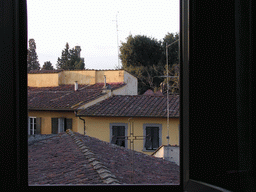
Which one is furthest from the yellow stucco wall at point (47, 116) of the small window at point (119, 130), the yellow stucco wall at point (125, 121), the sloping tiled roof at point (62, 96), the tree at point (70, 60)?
the tree at point (70, 60)

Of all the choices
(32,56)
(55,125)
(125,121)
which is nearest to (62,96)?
(55,125)

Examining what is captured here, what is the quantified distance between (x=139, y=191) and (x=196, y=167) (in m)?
0.18

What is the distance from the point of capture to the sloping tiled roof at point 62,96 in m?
8.98

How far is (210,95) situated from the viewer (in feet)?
2.76

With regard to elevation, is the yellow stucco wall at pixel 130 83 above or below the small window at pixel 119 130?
above

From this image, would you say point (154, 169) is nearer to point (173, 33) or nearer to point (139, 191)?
point (139, 191)

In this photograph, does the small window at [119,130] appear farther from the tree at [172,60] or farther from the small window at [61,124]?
the tree at [172,60]

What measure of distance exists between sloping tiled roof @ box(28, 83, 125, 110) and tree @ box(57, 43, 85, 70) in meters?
5.21

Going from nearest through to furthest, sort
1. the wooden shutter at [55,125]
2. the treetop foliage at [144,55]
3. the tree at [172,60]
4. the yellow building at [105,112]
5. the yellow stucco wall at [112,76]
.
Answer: the yellow building at [105,112] → the wooden shutter at [55,125] → the yellow stucco wall at [112,76] → the tree at [172,60] → the treetop foliage at [144,55]

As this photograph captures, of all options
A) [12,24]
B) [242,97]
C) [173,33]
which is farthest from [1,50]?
[173,33]

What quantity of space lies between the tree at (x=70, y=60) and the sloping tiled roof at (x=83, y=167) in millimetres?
11596

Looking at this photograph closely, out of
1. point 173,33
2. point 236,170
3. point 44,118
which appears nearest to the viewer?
point 236,170

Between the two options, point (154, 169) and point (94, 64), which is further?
point (94, 64)

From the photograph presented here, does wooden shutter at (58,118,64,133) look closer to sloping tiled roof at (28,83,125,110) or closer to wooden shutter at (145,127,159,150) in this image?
sloping tiled roof at (28,83,125,110)
